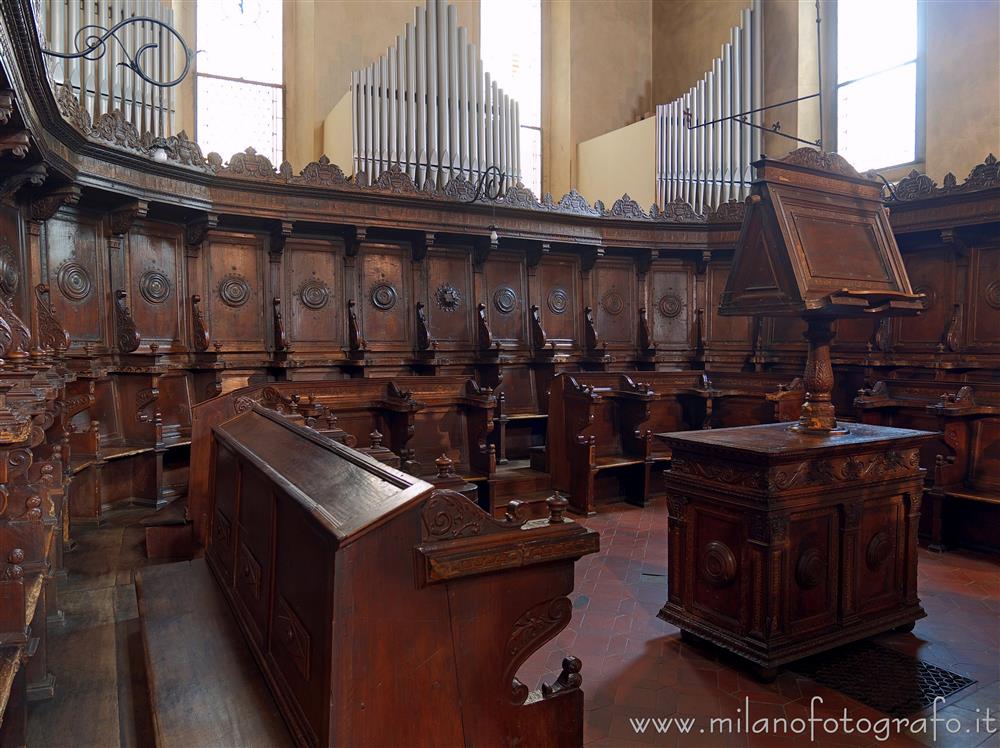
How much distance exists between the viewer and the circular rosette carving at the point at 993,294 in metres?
6.22

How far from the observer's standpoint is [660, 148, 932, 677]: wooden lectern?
314 cm

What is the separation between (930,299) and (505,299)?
172 inches

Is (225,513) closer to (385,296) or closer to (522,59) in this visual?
(385,296)

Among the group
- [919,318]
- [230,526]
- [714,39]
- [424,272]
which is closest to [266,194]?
→ [424,272]

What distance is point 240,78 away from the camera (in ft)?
27.5

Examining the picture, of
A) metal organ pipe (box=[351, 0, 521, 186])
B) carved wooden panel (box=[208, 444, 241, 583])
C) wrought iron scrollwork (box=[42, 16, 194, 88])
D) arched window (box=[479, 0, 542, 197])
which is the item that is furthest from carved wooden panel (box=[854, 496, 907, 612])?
arched window (box=[479, 0, 542, 197])

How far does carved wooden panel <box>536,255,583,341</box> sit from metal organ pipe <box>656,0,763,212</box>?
1833 mm

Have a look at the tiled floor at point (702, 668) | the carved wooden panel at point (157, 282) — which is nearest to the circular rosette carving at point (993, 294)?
the tiled floor at point (702, 668)

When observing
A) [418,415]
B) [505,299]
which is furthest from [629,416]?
[418,415]

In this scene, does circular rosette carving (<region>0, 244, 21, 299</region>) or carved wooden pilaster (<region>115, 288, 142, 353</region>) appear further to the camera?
carved wooden pilaster (<region>115, 288, 142, 353</region>)

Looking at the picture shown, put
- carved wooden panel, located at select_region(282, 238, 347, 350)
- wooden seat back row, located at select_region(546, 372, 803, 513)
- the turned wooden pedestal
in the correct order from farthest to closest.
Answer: carved wooden panel, located at select_region(282, 238, 347, 350) → wooden seat back row, located at select_region(546, 372, 803, 513) → the turned wooden pedestal

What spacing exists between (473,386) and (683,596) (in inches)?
117

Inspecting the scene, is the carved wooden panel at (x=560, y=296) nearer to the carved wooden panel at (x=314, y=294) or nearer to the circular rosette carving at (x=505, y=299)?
the circular rosette carving at (x=505, y=299)

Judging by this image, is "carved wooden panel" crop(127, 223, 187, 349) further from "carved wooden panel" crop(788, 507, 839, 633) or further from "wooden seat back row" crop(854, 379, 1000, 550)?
"wooden seat back row" crop(854, 379, 1000, 550)
